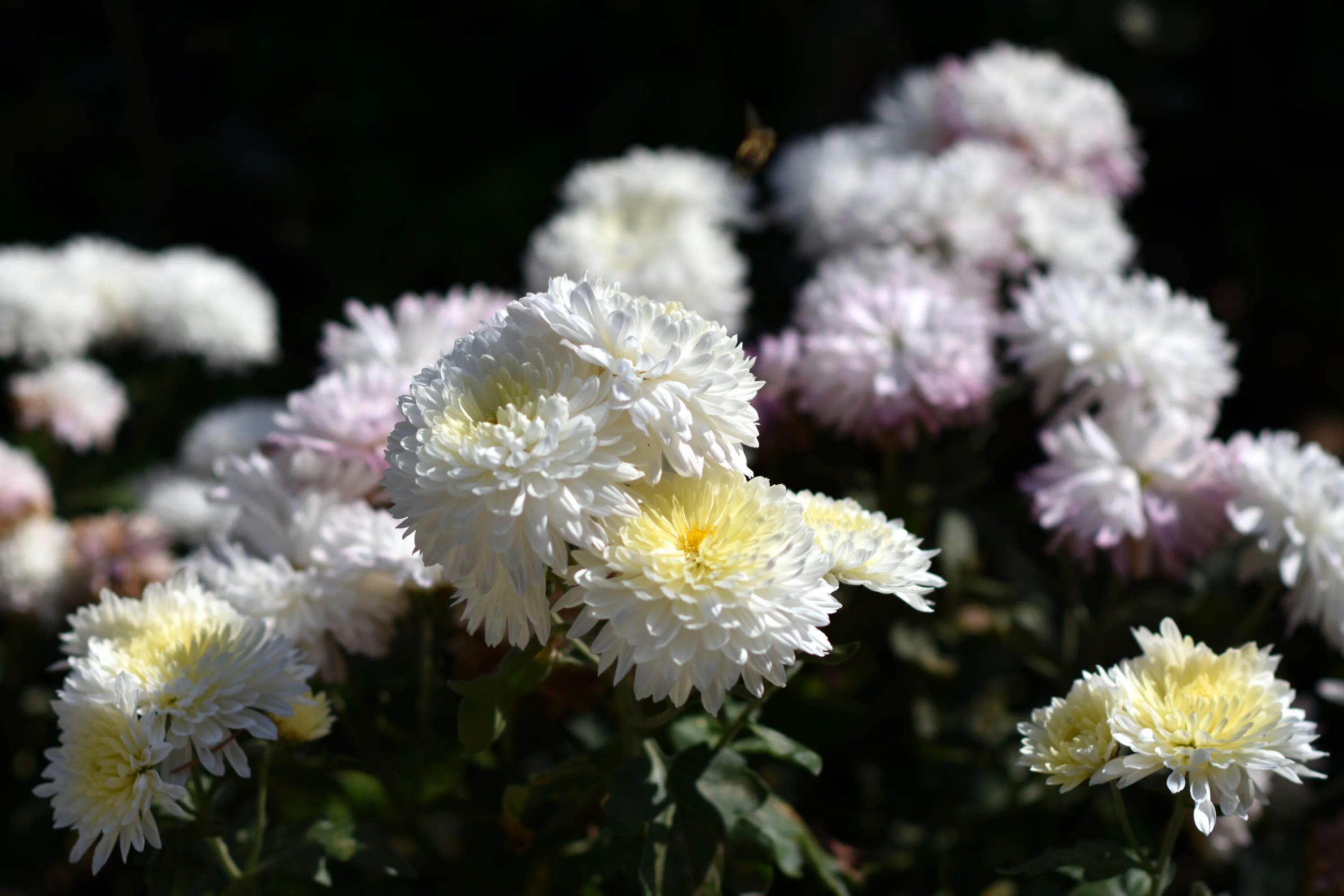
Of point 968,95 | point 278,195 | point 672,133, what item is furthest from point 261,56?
point 968,95

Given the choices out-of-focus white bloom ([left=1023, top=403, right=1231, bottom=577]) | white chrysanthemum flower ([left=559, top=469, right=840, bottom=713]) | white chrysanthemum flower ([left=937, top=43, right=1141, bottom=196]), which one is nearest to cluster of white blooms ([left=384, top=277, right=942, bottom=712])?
white chrysanthemum flower ([left=559, top=469, right=840, bottom=713])

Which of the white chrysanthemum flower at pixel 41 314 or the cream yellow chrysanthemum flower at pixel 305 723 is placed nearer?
the cream yellow chrysanthemum flower at pixel 305 723

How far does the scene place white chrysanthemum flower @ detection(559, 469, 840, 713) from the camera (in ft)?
2.51

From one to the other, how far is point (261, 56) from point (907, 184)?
2.21 meters

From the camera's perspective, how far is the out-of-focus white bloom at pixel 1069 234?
1.62m

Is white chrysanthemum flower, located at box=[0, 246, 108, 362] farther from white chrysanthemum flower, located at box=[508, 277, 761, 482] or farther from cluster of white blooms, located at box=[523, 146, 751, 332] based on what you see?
white chrysanthemum flower, located at box=[508, 277, 761, 482]

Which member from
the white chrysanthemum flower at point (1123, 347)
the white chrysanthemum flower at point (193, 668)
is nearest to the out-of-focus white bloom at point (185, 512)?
the white chrysanthemum flower at point (193, 668)

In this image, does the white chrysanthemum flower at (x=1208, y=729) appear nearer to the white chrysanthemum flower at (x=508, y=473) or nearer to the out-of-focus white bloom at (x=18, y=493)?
the white chrysanthemum flower at (x=508, y=473)

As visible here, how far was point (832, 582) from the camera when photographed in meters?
0.86

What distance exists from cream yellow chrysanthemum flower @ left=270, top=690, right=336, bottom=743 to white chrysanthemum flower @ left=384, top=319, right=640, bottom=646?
23cm

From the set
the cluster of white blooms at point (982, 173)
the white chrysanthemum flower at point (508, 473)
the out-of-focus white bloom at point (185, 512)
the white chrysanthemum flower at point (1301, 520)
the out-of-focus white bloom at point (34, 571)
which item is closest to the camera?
the white chrysanthemum flower at point (508, 473)

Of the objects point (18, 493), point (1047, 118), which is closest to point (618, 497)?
point (18, 493)

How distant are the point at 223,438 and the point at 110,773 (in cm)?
102

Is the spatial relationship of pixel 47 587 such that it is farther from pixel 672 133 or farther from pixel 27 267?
pixel 672 133
